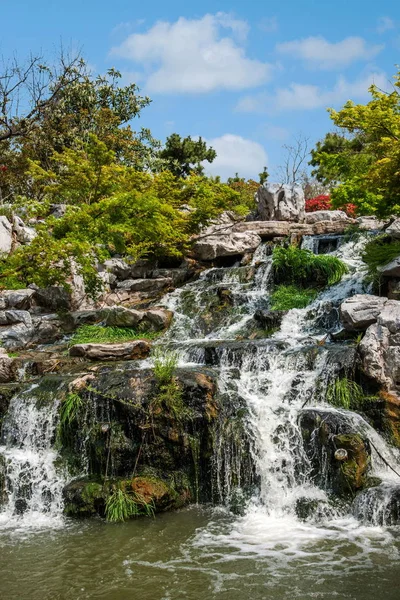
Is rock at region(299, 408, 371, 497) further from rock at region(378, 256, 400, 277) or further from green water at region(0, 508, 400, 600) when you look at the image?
rock at region(378, 256, 400, 277)

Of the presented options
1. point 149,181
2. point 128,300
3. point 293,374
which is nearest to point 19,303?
point 128,300

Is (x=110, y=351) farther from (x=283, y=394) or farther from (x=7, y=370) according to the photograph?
(x=283, y=394)

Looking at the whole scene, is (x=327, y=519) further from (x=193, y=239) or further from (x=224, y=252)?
(x=193, y=239)

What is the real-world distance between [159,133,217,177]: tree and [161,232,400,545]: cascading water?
57.1 feet

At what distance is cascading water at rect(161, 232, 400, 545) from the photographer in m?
6.68

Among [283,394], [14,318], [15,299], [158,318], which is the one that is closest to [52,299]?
[15,299]

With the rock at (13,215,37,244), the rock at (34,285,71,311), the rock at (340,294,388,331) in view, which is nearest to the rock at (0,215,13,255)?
the rock at (13,215,37,244)

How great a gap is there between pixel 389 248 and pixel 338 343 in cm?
383

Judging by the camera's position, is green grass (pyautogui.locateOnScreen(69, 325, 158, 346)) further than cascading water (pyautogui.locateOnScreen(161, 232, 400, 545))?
Yes

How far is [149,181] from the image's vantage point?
17875 millimetres

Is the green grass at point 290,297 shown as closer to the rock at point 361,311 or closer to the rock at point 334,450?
the rock at point 361,311

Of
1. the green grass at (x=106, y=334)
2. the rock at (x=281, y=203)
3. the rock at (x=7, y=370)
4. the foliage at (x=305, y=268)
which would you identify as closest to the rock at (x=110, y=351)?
the rock at (x=7, y=370)

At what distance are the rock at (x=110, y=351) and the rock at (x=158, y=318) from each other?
7.51 ft

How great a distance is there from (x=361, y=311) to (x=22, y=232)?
12193 millimetres
